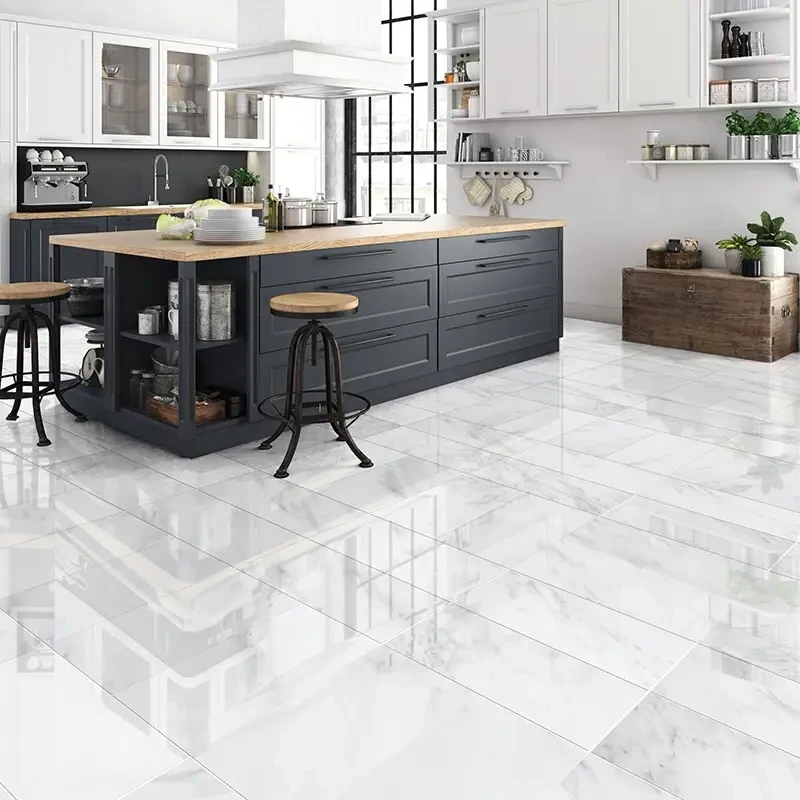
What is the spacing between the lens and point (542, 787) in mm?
1759

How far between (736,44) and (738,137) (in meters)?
0.57

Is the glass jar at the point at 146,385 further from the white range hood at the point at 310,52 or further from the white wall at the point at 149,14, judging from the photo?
the white wall at the point at 149,14

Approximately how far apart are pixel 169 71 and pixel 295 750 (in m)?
6.83

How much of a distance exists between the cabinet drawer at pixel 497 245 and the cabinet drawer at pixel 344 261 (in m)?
0.14

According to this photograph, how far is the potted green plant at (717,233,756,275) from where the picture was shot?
5.79 m

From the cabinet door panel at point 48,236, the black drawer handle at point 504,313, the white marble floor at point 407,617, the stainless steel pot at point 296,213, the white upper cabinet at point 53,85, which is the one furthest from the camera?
the white upper cabinet at point 53,85

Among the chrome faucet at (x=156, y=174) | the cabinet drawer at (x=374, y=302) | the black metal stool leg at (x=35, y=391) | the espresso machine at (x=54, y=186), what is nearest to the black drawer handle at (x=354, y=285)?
the cabinet drawer at (x=374, y=302)

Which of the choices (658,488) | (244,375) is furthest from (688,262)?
(244,375)

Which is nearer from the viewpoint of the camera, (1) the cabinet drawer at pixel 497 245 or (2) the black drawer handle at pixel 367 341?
(2) the black drawer handle at pixel 367 341

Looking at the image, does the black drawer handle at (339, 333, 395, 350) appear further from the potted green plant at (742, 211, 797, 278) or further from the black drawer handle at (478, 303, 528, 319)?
the potted green plant at (742, 211, 797, 278)

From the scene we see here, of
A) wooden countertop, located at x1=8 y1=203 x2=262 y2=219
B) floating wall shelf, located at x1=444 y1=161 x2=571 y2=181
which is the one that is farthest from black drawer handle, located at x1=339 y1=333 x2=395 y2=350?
floating wall shelf, located at x1=444 y1=161 x2=571 y2=181

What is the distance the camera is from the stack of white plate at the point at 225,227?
3.82 m

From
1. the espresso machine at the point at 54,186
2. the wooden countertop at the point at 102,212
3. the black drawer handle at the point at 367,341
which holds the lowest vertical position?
the black drawer handle at the point at 367,341

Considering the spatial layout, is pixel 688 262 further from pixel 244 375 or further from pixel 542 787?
pixel 542 787
